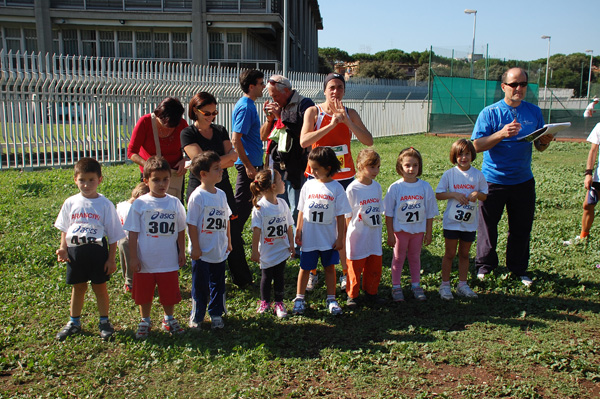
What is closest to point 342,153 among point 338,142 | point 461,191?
point 338,142

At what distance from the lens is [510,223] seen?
18.8 feet

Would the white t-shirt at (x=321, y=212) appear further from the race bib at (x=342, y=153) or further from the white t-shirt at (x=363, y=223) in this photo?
the race bib at (x=342, y=153)

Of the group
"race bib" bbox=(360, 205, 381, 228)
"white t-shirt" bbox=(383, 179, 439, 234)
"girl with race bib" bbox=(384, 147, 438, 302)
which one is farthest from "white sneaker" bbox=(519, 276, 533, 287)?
"race bib" bbox=(360, 205, 381, 228)

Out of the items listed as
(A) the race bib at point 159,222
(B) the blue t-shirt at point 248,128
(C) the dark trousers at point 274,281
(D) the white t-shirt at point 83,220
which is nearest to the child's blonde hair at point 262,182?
(C) the dark trousers at point 274,281

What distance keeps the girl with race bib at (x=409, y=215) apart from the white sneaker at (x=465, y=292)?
1.28 ft

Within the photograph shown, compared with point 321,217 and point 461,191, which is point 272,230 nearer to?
point 321,217

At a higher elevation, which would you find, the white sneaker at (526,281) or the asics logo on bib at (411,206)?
the asics logo on bib at (411,206)

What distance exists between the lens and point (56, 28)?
32.0 m

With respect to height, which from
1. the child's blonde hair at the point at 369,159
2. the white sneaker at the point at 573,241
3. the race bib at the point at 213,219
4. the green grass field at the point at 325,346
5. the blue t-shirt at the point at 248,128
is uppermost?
the blue t-shirt at the point at 248,128

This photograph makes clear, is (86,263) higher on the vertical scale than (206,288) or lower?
higher

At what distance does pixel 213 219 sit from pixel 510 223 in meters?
3.26

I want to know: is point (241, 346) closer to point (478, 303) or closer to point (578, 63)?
point (478, 303)

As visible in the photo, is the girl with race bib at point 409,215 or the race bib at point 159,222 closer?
the race bib at point 159,222

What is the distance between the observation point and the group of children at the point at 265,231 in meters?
4.16
